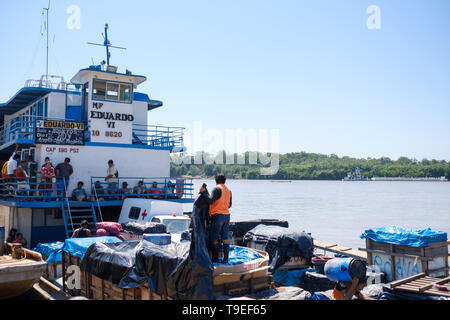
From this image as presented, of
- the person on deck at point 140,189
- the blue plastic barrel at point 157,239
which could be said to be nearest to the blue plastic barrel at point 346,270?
the blue plastic barrel at point 157,239

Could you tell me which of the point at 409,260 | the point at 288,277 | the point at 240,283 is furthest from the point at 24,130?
Answer: the point at 409,260

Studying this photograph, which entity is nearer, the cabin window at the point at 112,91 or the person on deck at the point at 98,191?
the person on deck at the point at 98,191

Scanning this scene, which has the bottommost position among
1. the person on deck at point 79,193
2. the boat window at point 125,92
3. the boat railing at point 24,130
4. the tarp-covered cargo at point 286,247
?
the tarp-covered cargo at point 286,247

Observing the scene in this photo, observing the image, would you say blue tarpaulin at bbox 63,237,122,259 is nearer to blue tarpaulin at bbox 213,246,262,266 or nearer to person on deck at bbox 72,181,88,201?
blue tarpaulin at bbox 213,246,262,266

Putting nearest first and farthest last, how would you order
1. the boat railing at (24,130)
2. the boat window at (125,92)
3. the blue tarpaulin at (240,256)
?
the blue tarpaulin at (240,256)
the boat railing at (24,130)
the boat window at (125,92)

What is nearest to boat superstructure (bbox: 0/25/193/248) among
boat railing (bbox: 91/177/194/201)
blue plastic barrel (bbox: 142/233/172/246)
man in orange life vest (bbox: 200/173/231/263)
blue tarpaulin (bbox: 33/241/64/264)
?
boat railing (bbox: 91/177/194/201)

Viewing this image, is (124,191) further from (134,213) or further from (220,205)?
(220,205)

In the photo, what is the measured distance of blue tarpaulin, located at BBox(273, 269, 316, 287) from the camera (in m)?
9.40

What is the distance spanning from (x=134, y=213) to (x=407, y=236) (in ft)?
30.0

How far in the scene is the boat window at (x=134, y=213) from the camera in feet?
47.2

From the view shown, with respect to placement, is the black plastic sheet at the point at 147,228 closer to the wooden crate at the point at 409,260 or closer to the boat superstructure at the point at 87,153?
the boat superstructure at the point at 87,153

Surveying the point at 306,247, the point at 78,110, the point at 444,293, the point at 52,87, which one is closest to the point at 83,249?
the point at 306,247

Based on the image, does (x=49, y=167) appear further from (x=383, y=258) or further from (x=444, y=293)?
(x=444, y=293)

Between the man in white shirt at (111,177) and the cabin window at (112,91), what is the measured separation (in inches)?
124
